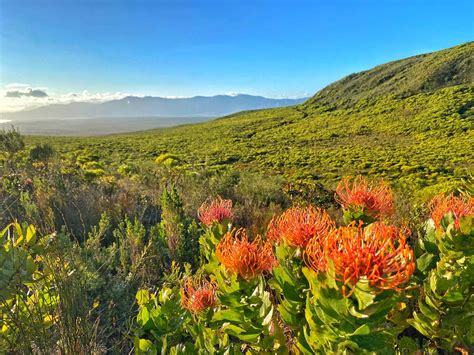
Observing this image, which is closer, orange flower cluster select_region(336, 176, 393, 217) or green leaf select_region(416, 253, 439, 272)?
green leaf select_region(416, 253, 439, 272)

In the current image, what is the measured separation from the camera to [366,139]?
123 feet

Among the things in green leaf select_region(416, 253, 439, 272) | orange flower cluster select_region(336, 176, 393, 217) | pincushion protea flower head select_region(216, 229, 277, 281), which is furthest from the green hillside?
green leaf select_region(416, 253, 439, 272)

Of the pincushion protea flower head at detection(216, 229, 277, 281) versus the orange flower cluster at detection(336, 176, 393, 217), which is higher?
the orange flower cluster at detection(336, 176, 393, 217)

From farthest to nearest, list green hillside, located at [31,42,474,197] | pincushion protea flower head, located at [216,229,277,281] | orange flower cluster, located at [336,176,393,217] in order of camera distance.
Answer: green hillside, located at [31,42,474,197] → orange flower cluster, located at [336,176,393,217] → pincushion protea flower head, located at [216,229,277,281]

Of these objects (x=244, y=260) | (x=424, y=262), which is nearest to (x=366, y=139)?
(x=424, y=262)

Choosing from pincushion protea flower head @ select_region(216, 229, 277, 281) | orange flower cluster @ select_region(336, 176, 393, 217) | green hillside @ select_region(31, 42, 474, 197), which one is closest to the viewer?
pincushion protea flower head @ select_region(216, 229, 277, 281)

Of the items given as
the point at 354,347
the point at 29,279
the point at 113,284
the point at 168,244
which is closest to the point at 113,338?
the point at 113,284

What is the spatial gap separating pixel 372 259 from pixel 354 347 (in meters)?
0.29

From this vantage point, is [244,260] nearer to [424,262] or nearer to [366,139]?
[424,262]

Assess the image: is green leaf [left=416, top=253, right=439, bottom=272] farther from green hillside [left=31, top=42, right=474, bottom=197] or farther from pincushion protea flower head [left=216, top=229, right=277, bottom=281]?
green hillside [left=31, top=42, right=474, bottom=197]

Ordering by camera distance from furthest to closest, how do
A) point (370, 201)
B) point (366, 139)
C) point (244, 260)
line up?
point (366, 139) < point (370, 201) < point (244, 260)

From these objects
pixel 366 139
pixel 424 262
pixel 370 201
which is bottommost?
pixel 366 139

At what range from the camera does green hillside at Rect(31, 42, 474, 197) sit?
21.8 meters

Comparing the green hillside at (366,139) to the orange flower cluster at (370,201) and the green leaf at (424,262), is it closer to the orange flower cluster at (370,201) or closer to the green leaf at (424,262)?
the orange flower cluster at (370,201)
